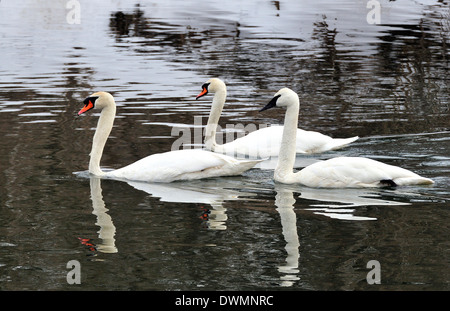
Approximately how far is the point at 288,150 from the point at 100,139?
2.41 m

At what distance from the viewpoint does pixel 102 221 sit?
860 centimetres

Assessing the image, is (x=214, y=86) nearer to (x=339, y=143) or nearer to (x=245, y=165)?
(x=339, y=143)

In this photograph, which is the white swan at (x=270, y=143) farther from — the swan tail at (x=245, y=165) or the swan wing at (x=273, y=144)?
the swan tail at (x=245, y=165)

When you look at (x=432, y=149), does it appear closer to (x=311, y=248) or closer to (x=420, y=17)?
(x=311, y=248)

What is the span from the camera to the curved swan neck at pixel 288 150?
1048 cm

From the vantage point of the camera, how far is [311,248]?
754 cm

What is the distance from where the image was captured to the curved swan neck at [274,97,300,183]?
1048 cm

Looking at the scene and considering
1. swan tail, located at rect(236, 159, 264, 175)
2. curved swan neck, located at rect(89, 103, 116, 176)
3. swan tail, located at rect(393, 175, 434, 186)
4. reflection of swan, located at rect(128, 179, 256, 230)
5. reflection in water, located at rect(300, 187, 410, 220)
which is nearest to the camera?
reflection in water, located at rect(300, 187, 410, 220)

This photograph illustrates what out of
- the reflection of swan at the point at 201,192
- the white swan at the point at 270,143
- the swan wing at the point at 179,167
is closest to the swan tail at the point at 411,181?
the reflection of swan at the point at 201,192

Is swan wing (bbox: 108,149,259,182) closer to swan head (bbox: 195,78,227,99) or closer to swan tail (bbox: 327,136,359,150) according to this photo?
swan tail (bbox: 327,136,359,150)

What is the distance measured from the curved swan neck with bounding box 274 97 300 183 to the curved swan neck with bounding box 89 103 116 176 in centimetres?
219

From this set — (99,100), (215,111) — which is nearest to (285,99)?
(99,100)

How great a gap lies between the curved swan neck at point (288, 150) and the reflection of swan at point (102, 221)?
2.14 metres

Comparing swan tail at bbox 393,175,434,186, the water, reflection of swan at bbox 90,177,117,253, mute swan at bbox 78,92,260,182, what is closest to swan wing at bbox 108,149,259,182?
mute swan at bbox 78,92,260,182
